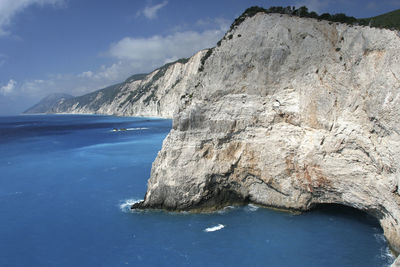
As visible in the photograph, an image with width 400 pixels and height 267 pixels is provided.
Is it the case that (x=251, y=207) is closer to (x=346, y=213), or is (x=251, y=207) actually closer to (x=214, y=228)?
(x=214, y=228)

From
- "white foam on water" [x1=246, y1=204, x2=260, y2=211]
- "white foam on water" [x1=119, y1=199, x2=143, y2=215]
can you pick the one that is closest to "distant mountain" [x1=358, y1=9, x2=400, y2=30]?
"white foam on water" [x1=246, y1=204, x2=260, y2=211]

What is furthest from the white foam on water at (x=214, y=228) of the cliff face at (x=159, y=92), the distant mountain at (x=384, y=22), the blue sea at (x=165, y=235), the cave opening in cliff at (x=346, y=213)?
the cliff face at (x=159, y=92)

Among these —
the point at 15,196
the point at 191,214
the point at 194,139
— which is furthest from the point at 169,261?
the point at 15,196

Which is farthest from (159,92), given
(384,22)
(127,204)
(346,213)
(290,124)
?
(346,213)

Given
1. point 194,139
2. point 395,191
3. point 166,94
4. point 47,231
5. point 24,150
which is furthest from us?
point 166,94

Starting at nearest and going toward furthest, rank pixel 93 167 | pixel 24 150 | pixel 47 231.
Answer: pixel 47 231
pixel 93 167
pixel 24 150

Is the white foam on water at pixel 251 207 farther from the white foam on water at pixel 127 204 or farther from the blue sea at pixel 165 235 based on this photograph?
the white foam on water at pixel 127 204

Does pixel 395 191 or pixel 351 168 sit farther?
pixel 351 168

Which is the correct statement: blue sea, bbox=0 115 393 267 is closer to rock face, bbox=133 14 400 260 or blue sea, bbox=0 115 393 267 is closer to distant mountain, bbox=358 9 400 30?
rock face, bbox=133 14 400 260

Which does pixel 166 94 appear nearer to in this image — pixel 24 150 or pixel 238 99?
pixel 24 150
